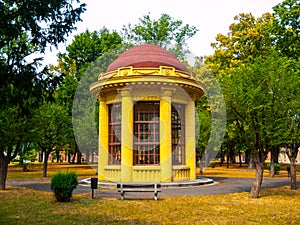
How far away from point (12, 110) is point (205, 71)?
79.7 ft

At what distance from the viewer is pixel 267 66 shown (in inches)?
585

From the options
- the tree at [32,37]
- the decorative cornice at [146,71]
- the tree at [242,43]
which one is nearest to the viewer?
the tree at [32,37]

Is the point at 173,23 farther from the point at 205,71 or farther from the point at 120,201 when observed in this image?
the point at 120,201

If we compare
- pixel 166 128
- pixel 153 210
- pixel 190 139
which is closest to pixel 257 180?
pixel 153 210

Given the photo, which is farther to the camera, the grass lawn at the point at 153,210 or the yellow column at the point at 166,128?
the yellow column at the point at 166,128

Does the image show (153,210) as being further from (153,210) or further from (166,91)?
(166,91)

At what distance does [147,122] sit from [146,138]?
2.86 feet

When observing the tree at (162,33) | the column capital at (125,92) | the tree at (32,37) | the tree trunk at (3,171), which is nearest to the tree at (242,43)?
the tree at (162,33)

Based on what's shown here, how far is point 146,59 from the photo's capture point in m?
19.4

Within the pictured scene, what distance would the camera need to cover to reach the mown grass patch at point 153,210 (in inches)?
360

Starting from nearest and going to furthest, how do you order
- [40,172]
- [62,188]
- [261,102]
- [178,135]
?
[62,188]
[261,102]
[178,135]
[40,172]

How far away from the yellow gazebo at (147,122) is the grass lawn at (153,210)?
4.50 m

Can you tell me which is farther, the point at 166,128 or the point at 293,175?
the point at 166,128

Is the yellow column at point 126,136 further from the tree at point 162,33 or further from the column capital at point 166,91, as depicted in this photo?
the tree at point 162,33
